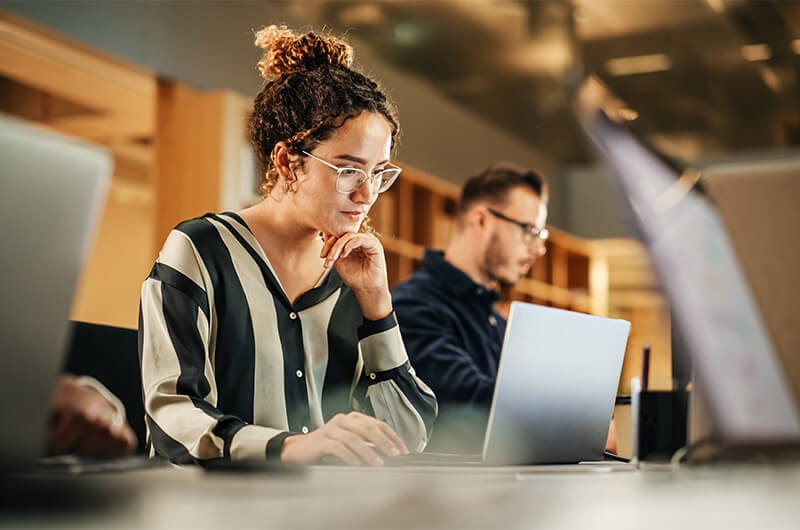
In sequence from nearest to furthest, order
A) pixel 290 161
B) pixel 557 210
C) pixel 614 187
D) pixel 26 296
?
pixel 26 296, pixel 614 187, pixel 290 161, pixel 557 210

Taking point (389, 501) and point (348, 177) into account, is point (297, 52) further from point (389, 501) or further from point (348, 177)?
point (389, 501)

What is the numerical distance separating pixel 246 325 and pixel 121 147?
442 centimetres

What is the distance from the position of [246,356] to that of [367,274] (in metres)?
0.28

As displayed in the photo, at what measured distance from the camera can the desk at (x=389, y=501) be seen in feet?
1.90

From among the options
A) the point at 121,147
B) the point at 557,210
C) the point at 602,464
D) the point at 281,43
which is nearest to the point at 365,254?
the point at 281,43

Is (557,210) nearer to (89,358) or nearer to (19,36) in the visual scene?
(19,36)

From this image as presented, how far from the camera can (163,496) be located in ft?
2.21

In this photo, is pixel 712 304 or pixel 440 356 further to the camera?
pixel 440 356

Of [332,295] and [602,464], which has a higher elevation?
[332,295]

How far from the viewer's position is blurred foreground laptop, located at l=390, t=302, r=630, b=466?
1.23 m

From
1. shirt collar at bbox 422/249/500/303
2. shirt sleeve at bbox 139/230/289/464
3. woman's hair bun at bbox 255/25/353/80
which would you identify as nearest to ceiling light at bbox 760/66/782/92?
shirt collar at bbox 422/249/500/303

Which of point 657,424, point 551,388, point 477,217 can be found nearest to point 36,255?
point 551,388

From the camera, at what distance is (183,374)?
4.42 ft

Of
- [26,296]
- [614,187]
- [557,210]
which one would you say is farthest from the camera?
[557,210]
